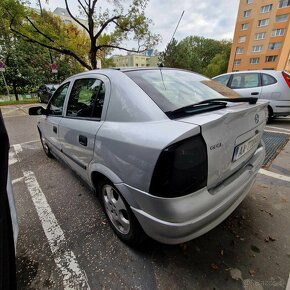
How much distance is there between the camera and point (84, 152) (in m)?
1.98

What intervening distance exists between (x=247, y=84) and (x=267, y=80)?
547mm

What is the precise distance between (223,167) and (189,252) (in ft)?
3.01

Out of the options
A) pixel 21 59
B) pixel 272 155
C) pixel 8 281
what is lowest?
pixel 272 155

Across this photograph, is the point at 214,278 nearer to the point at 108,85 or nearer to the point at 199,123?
the point at 199,123

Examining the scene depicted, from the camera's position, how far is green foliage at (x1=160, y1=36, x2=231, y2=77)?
120 ft

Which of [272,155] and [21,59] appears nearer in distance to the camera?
[272,155]

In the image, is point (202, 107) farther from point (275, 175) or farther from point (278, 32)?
point (278, 32)

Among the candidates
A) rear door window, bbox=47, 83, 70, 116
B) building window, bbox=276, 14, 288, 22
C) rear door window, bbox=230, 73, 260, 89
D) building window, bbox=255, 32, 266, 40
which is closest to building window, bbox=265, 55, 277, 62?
building window, bbox=255, 32, 266, 40

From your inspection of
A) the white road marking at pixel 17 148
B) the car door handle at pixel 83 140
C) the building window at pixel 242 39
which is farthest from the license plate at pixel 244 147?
→ the building window at pixel 242 39

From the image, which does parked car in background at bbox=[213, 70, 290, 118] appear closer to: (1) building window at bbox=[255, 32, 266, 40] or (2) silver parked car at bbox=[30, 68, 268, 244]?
(2) silver parked car at bbox=[30, 68, 268, 244]

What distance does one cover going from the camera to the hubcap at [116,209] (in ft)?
5.70

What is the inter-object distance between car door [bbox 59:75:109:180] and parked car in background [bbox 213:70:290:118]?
5.39 meters

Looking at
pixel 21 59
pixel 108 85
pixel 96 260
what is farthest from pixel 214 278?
pixel 21 59

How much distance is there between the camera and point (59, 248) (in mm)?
1840
